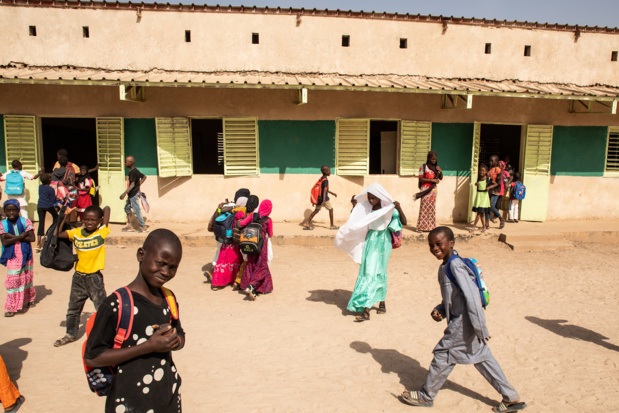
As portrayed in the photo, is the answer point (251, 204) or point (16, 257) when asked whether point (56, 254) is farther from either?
point (251, 204)

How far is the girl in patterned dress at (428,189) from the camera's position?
8773 mm

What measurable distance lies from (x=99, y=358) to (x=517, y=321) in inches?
190

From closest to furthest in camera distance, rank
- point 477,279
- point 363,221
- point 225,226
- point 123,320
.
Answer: point 123,320 < point 477,279 < point 363,221 < point 225,226

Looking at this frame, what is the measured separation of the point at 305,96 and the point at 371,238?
444 cm

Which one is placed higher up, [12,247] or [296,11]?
[296,11]

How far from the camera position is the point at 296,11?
9.59m

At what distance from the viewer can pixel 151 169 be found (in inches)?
370

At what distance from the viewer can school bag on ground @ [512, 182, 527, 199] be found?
33.1 feet

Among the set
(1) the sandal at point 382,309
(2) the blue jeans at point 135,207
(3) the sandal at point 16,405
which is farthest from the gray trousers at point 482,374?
(2) the blue jeans at point 135,207

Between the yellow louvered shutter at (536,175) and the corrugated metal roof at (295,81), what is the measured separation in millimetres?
1161

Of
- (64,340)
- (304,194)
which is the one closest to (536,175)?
(304,194)

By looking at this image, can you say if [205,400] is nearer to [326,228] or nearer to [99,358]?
[99,358]

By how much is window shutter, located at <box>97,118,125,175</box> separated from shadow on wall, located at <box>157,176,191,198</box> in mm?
810

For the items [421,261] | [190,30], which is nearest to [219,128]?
[190,30]
